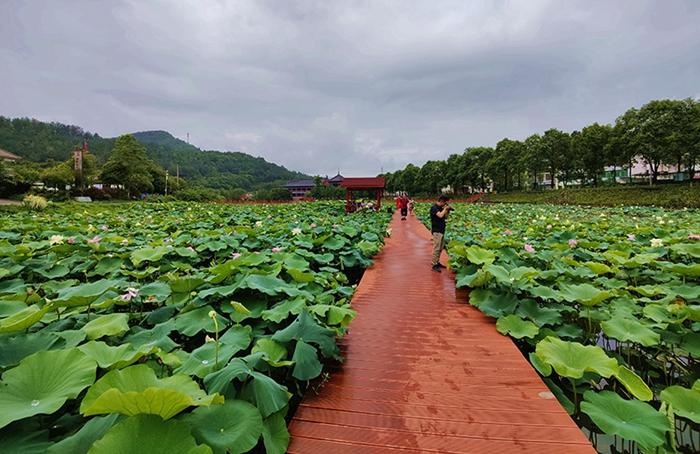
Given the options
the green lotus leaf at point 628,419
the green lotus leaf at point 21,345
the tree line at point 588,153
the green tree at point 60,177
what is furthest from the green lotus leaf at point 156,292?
the green tree at point 60,177

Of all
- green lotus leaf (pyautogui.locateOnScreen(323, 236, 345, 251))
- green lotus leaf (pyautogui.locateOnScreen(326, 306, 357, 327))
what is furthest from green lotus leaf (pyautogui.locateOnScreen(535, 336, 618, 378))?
green lotus leaf (pyautogui.locateOnScreen(323, 236, 345, 251))

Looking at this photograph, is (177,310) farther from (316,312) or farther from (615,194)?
(615,194)

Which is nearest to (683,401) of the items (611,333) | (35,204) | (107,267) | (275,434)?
(611,333)

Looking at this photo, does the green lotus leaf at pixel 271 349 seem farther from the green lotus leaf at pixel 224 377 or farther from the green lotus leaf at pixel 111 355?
the green lotus leaf at pixel 111 355

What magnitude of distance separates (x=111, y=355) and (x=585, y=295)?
3.13 metres

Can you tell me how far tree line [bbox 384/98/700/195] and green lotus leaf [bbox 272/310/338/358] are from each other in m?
30.6

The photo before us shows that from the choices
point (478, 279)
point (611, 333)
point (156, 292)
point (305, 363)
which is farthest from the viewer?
point (478, 279)

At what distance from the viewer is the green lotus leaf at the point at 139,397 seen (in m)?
1.08

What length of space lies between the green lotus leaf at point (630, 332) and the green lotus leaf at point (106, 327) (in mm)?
2978

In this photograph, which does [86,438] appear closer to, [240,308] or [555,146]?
[240,308]

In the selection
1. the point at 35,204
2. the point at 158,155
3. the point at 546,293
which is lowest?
the point at 546,293

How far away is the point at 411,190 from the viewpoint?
6022 centimetres

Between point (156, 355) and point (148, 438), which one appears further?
point (156, 355)

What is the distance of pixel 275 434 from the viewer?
167 centimetres
